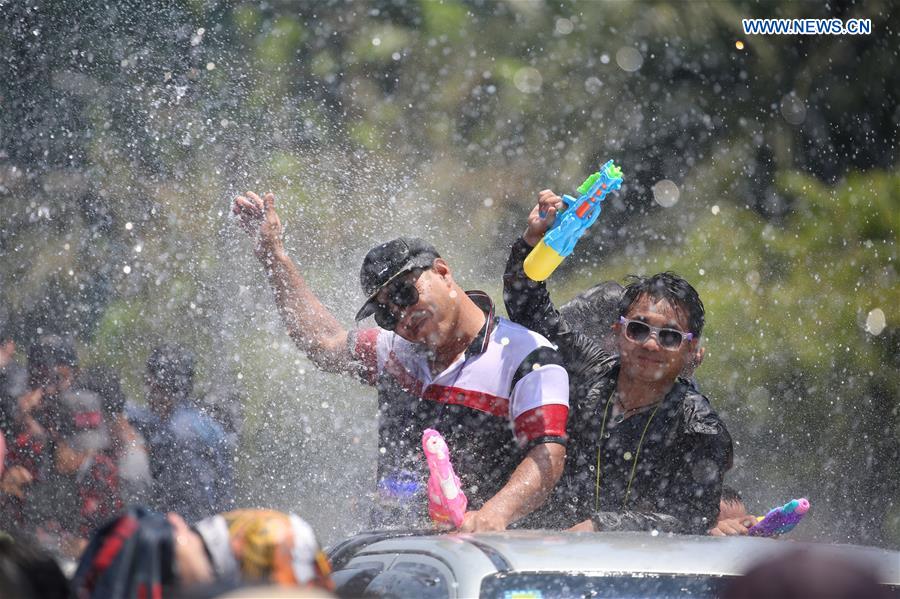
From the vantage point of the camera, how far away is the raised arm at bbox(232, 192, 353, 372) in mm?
4582

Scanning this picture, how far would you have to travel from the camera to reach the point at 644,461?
395 cm

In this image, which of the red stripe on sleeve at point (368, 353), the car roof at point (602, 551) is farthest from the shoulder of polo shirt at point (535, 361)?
the car roof at point (602, 551)

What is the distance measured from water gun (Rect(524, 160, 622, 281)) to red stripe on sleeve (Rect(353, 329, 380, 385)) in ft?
2.52

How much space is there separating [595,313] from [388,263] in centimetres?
148

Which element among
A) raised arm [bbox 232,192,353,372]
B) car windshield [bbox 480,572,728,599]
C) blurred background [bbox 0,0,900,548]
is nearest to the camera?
car windshield [bbox 480,572,728,599]

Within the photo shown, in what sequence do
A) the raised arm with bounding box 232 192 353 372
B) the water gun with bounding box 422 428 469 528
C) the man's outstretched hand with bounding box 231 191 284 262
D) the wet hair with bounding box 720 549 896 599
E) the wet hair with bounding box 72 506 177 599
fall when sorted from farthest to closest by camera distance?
the man's outstretched hand with bounding box 231 191 284 262, the raised arm with bounding box 232 192 353 372, the water gun with bounding box 422 428 469 528, the wet hair with bounding box 72 506 177 599, the wet hair with bounding box 720 549 896 599

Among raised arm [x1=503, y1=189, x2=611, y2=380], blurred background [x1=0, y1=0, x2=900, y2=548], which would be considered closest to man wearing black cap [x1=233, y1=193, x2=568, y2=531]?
raised arm [x1=503, y1=189, x2=611, y2=380]

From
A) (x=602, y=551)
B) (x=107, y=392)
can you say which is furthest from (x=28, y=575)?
(x=107, y=392)

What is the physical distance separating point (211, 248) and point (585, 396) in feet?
22.0

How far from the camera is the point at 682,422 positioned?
3.95 metres

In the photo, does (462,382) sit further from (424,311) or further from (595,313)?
(595,313)

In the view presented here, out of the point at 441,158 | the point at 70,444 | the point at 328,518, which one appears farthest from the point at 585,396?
the point at 441,158

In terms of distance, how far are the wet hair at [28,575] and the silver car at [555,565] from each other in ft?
2.03

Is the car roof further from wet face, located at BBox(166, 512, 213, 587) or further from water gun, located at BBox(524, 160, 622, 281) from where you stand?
water gun, located at BBox(524, 160, 622, 281)
